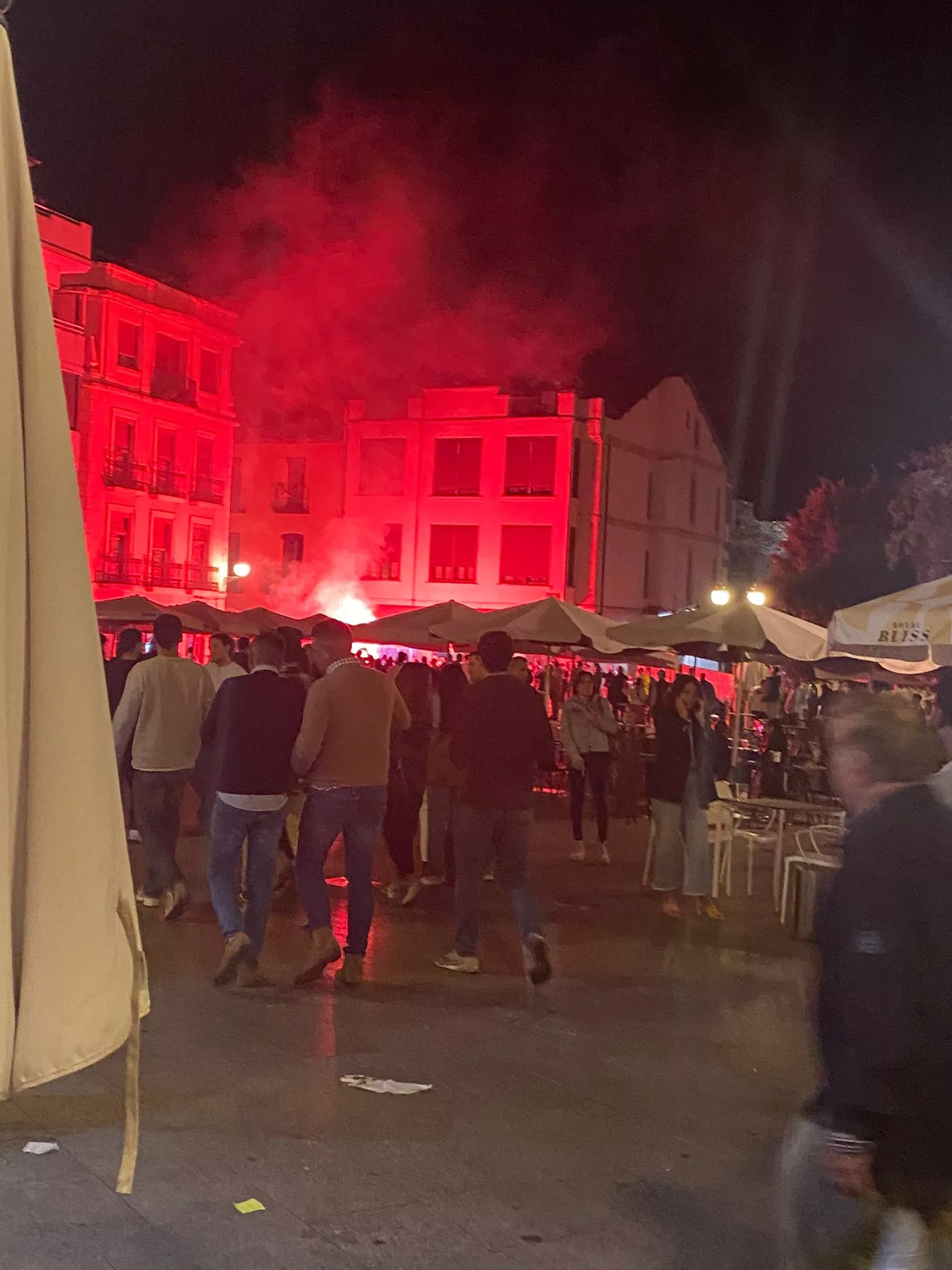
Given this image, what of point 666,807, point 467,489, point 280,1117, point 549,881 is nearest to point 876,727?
point 280,1117

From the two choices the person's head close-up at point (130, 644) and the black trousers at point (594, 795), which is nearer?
the person's head close-up at point (130, 644)

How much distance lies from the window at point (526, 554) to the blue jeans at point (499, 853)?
119 feet

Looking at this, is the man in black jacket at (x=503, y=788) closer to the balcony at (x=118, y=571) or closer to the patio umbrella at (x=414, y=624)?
the patio umbrella at (x=414, y=624)

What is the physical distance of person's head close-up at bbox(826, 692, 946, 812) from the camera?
3154 mm

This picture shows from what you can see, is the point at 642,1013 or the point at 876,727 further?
the point at 642,1013

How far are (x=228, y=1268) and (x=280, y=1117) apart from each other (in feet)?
4.36

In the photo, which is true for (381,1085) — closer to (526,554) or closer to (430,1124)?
(430,1124)

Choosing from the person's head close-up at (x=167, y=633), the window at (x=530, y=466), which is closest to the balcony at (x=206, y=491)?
the window at (x=530, y=466)

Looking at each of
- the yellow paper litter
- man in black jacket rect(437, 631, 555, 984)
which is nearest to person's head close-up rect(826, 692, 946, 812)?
the yellow paper litter

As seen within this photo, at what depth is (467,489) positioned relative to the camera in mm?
44688

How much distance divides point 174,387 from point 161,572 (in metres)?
6.49

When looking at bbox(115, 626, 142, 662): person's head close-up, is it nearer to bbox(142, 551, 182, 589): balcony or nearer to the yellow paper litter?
the yellow paper litter

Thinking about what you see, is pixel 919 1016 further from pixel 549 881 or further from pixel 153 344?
pixel 153 344

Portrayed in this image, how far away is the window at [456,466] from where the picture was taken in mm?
44625
